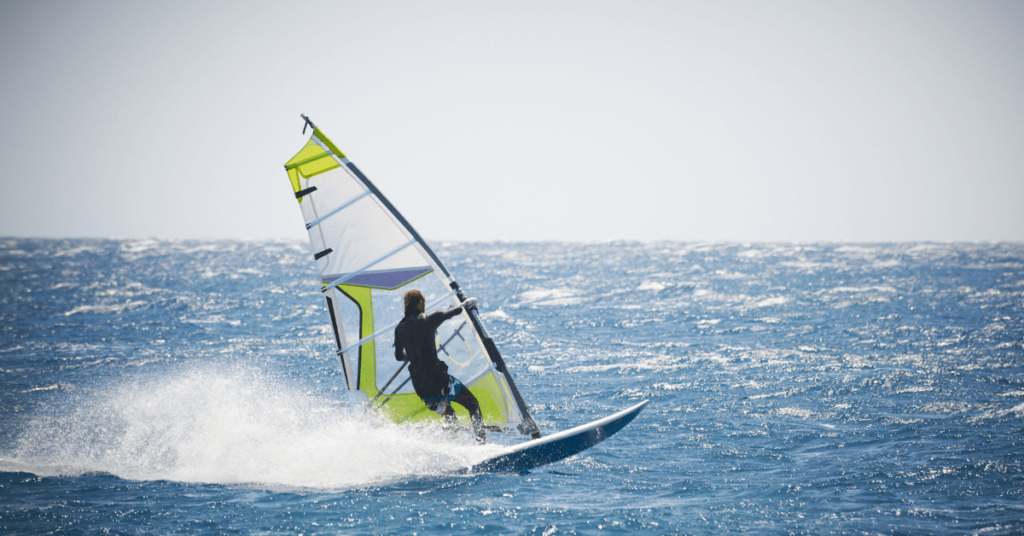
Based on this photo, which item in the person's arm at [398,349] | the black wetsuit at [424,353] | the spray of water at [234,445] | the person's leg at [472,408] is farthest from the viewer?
the spray of water at [234,445]

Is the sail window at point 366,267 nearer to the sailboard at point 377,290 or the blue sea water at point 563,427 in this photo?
the sailboard at point 377,290

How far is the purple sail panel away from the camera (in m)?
6.55

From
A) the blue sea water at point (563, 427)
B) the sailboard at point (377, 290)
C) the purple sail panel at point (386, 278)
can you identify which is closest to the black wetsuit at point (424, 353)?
the sailboard at point (377, 290)

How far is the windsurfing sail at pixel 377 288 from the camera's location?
6.25 m

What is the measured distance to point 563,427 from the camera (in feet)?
28.0

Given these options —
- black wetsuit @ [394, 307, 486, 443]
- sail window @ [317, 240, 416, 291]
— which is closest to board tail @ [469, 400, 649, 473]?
black wetsuit @ [394, 307, 486, 443]

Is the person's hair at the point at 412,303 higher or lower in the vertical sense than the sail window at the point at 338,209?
lower

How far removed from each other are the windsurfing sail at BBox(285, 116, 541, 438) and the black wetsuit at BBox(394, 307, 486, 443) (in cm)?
44

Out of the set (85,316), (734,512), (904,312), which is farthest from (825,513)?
(85,316)

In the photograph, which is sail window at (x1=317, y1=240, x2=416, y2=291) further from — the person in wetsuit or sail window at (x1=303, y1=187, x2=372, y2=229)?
the person in wetsuit

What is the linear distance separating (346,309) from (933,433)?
7.26 metres

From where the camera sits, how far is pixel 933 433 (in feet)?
26.3

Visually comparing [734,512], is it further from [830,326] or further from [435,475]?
[830,326]

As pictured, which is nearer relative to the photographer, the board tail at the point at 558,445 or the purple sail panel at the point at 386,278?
the board tail at the point at 558,445
